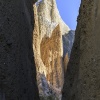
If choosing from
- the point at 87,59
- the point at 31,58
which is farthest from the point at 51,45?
the point at 87,59

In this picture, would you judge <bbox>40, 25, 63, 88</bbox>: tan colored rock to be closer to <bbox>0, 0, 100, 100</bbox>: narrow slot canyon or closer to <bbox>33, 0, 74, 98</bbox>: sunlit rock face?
<bbox>33, 0, 74, 98</bbox>: sunlit rock face

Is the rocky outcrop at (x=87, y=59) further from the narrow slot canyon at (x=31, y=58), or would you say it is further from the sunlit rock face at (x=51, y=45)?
the sunlit rock face at (x=51, y=45)

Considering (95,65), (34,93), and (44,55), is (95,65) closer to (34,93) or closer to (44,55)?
(34,93)

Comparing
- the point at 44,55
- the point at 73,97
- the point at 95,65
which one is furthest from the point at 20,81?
the point at 44,55

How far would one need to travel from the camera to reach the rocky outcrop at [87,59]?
5664 millimetres

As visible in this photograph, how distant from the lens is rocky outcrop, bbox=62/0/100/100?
5.66 m

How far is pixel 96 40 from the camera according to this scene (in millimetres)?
5902

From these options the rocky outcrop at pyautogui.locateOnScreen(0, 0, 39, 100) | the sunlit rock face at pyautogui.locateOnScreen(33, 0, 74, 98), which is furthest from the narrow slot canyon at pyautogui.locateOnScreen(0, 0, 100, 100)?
the sunlit rock face at pyautogui.locateOnScreen(33, 0, 74, 98)

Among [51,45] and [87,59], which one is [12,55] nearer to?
[87,59]

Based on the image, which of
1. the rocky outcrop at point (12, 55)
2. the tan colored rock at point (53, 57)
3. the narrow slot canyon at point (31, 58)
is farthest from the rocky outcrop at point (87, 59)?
the tan colored rock at point (53, 57)

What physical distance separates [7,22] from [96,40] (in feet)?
6.29

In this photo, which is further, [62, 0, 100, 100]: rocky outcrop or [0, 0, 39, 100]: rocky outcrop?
[0, 0, 39, 100]: rocky outcrop

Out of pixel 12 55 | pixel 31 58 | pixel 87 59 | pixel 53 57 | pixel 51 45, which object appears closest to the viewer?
pixel 87 59

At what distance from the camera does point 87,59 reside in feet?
20.3
